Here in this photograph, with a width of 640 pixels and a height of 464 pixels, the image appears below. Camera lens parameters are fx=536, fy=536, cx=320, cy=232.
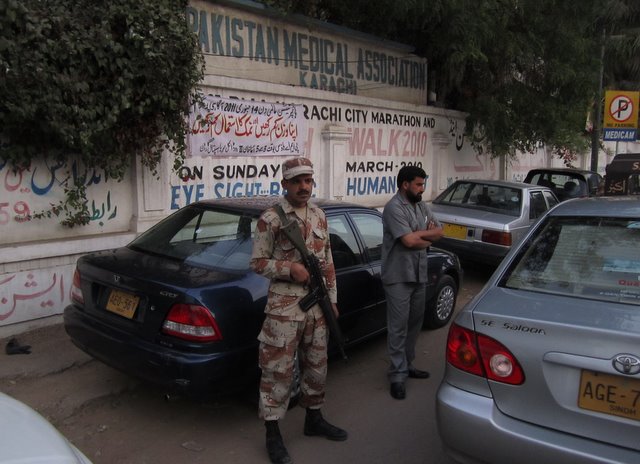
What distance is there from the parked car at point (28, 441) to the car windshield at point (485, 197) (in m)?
6.69

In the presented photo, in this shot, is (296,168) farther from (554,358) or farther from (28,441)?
(28,441)

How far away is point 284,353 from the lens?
3.16 m

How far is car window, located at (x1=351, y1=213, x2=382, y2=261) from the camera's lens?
15.5ft

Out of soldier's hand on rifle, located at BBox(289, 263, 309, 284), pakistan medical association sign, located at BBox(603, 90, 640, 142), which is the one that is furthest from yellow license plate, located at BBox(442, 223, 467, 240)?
pakistan medical association sign, located at BBox(603, 90, 640, 142)

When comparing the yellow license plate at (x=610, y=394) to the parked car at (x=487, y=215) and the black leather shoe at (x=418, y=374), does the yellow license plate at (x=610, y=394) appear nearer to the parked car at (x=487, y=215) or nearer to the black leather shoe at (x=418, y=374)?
the black leather shoe at (x=418, y=374)

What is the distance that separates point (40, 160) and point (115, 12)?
1.64m

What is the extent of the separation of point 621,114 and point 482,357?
1231cm

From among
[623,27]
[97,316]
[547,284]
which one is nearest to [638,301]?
[547,284]

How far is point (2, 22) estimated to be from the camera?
4.52 m

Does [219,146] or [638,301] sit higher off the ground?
[219,146]

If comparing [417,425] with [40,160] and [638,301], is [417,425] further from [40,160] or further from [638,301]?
[40,160]

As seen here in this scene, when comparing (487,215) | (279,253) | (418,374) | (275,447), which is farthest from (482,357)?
(487,215)

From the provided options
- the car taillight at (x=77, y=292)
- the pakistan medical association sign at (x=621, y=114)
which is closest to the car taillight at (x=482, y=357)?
the car taillight at (x=77, y=292)

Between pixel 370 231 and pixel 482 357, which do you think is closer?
pixel 482 357
